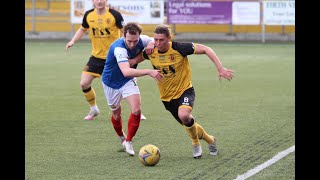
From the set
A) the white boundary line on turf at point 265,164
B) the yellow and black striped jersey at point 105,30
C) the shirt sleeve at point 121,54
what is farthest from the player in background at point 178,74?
the yellow and black striped jersey at point 105,30

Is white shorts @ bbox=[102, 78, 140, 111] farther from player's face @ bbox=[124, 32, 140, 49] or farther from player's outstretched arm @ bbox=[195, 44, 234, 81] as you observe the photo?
player's outstretched arm @ bbox=[195, 44, 234, 81]

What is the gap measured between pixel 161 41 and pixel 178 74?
653 millimetres

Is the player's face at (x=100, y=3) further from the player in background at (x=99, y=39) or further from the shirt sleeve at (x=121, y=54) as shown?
the shirt sleeve at (x=121, y=54)

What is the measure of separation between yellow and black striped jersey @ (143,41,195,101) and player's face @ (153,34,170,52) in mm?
124

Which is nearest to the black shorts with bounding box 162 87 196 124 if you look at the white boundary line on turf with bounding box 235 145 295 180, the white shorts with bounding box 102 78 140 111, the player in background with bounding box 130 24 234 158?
the player in background with bounding box 130 24 234 158

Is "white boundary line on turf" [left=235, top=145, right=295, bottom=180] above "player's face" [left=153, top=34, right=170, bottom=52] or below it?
below

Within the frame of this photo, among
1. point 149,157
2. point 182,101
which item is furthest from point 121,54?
point 149,157

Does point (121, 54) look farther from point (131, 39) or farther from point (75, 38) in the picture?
point (75, 38)

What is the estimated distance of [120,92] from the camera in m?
→ 11.9

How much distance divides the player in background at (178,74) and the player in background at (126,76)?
181mm

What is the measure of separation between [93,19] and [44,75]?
28.4 feet

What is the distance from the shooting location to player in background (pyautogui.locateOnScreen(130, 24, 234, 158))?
426 inches
